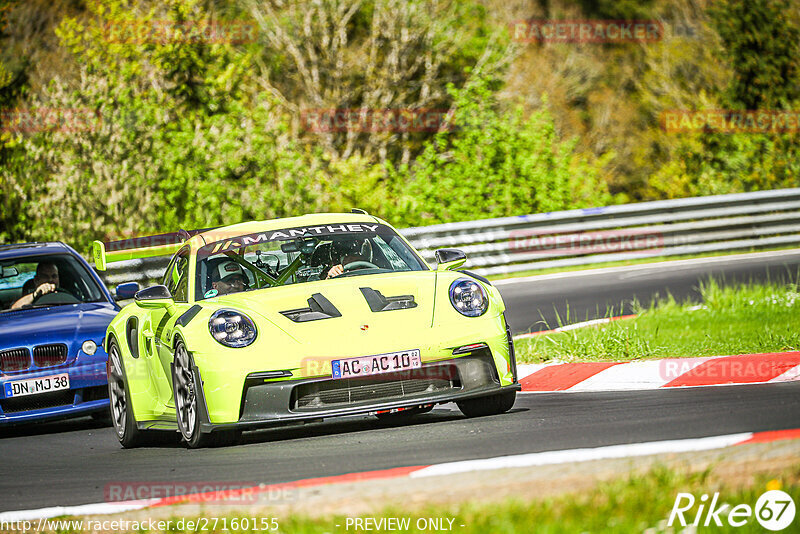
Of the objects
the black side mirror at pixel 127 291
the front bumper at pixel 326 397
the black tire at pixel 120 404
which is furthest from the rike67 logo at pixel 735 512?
the black side mirror at pixel 127 291

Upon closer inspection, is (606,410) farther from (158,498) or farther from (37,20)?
(37,20)

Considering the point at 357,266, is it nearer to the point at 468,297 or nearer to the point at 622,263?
the point at 468,297

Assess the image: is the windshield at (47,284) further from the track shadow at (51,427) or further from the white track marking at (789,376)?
the white track marking at (789,376)

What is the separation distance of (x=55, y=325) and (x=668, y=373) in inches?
182

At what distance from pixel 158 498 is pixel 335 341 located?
1469 mm

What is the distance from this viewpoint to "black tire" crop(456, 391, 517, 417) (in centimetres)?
743

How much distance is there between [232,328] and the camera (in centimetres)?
691

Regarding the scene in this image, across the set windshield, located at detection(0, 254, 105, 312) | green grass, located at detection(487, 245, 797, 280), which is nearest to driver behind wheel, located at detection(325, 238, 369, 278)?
windshield, located at detection(0, 254, 105, 312)

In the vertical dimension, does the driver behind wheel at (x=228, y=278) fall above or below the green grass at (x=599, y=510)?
above

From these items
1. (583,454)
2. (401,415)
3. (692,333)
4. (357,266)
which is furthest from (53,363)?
(583,454)

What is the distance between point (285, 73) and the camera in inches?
1502

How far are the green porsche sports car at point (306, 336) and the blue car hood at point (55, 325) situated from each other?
1356 millimetres

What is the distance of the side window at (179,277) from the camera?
7.86 metres

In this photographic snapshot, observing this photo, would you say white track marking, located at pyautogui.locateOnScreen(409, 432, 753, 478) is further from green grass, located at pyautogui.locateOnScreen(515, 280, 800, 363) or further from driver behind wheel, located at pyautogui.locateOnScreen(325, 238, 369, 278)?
green grass, located at pyautogui.locateOnScreen(515, 280, 800, 363)
